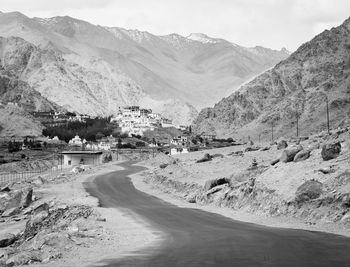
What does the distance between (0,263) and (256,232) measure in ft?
34.5

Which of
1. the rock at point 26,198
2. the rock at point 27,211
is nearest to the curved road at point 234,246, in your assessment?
the rock at point 27,211

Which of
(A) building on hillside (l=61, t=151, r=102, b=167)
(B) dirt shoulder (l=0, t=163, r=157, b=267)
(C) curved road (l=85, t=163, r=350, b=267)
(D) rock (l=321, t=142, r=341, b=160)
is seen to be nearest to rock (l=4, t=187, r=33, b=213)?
(B) dirt shoulder (l=0, t=163, r=157, b=267)

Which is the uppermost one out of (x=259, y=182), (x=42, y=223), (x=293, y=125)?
(x=293, y=125)

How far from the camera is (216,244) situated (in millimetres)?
22234

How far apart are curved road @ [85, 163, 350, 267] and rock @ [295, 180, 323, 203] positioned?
341 cm

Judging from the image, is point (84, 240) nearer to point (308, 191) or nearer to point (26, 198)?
point (308, 191)

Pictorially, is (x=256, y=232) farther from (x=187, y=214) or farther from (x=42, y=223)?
(x=42, y=223)

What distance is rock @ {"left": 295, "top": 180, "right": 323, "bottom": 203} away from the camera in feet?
102

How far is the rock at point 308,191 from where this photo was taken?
30.9 metres

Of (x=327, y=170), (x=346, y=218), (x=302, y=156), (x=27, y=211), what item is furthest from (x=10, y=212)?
(x=346, y=218)

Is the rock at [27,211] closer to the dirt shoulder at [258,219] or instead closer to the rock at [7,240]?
the dirt shoulder at [258,219]

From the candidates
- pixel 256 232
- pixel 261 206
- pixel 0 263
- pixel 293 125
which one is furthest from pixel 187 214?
pixel 293 125

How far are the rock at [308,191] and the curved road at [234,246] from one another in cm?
341

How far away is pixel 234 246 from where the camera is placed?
21.4 meters
